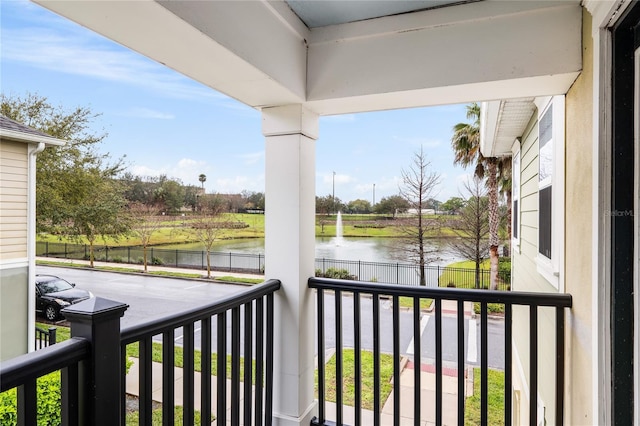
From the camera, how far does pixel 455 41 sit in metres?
1.84

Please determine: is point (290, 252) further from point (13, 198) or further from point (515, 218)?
point (515, 218)

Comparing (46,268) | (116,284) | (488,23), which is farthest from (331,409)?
(488,23)

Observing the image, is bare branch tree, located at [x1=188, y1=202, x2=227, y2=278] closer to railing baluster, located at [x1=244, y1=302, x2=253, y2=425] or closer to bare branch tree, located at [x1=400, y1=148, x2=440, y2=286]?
railing baluster, located at [x1=244, y1=302, x2=253, y2=425]

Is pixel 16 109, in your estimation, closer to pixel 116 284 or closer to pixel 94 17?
pixel 94 17

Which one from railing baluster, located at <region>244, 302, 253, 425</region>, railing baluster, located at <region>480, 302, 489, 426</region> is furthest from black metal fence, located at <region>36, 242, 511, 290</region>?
railing baluster, located at <region>480, 302, 489, 426</region>

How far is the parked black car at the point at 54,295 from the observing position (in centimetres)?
111

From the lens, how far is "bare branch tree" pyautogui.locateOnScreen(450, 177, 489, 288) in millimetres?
3203

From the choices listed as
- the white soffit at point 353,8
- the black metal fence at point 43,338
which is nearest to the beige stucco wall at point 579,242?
the white soffit at point 353,8

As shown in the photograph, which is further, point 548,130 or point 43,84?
point 548,130

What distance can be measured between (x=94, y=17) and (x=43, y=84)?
10.8 inches

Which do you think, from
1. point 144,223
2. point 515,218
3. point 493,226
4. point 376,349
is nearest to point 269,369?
A: point 376,349

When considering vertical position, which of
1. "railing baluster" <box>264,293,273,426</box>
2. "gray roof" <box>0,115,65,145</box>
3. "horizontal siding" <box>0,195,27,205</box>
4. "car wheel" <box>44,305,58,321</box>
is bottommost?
"railing baluster" <box>264,293,273,426</box>

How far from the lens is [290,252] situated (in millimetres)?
2174

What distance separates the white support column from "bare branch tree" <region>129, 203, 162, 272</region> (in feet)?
2.85
